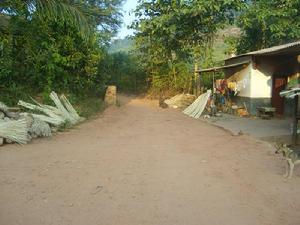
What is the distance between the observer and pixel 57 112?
12734 mm

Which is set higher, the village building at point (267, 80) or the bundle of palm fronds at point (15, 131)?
the village building at point (267, 80)

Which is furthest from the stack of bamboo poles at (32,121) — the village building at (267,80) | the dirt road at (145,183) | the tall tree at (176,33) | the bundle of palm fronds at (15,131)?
the tall tree at (176,33)

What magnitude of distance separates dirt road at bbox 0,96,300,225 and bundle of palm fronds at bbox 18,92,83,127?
939 millimetres

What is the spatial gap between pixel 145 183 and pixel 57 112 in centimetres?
726


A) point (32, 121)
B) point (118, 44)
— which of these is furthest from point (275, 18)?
point (118, 44)

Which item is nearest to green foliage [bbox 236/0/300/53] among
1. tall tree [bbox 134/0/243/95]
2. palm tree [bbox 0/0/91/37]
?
tall tree [bbox 134/0/243/95]

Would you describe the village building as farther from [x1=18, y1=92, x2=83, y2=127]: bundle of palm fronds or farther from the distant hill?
the distant hill

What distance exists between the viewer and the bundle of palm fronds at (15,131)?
937cm

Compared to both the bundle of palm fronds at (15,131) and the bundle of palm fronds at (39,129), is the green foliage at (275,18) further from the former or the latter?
the bundle of palm fronds at (15,131)

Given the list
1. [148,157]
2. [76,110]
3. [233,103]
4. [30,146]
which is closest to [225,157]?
[148,157]

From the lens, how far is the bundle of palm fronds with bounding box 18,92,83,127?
11619 millimetres

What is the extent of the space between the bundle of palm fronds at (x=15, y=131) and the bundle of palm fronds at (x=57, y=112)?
4.24 feet

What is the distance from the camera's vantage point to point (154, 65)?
26062 mm

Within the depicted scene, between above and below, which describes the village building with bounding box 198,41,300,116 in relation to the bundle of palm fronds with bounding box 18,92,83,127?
above
